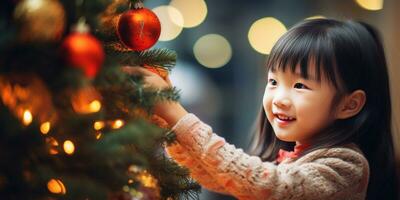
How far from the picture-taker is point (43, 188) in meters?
0.54

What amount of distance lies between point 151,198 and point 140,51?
0.20 meters

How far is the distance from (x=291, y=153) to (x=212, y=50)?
1696 millimetres

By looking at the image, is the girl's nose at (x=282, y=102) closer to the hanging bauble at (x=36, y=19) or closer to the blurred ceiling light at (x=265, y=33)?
the hanging bauble at (x=36, y=19)

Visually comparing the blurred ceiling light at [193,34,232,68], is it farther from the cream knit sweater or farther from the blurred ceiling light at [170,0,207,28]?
the cream knit sweater

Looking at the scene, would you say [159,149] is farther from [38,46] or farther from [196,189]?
[38,46]

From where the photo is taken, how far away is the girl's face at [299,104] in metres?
0.97

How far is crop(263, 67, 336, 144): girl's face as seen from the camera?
973mm

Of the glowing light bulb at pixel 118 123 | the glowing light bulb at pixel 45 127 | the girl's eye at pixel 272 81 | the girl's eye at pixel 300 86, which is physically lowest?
the glowing light bulb at pixel 45 127

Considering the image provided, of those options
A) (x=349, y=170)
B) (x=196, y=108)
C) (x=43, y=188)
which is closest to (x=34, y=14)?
(x=43, y=188)

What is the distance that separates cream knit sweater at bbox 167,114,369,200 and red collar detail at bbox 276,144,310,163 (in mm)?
56

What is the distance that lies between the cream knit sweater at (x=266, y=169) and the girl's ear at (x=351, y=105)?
7cm

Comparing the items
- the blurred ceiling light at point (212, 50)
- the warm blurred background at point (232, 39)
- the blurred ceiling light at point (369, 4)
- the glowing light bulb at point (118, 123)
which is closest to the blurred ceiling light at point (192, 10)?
the warm blurred background at point (232, 39)

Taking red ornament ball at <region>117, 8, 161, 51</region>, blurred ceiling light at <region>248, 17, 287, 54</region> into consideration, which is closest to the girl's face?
red ornament ball at <region>117, 8, 161, 51</region>

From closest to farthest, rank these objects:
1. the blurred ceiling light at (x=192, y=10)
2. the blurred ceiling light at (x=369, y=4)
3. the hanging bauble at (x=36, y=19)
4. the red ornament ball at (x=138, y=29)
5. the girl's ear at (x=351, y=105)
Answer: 1. the hanging bauble at (x=36, y=19)
2. the red ornament ball at (x=138, y=29)
3. the girl's ear at (x=351, y=105)
4. the blurred ceiling light at (x=369, y=4)
5. the blurred ceiling light at (x=192, y=10)
